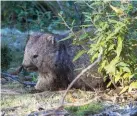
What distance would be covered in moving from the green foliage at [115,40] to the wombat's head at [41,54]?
0.52 metres

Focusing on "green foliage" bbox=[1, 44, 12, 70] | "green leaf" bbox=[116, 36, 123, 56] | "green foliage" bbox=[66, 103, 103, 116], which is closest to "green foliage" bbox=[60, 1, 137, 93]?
"green leaf" bbox=[116, 36, 123, 56]

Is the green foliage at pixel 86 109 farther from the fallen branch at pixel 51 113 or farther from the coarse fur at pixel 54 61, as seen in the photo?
the coarse fur at pixel 54 61

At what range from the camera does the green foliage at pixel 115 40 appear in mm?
3633

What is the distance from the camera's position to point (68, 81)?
14.4 feet

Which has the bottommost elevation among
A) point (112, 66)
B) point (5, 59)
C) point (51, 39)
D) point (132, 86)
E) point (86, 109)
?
point (86, 109)

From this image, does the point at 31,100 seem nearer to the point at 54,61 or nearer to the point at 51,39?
the point at 54,61

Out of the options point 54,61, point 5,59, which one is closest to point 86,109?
point 54,61

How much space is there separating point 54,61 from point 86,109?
86 centimetres

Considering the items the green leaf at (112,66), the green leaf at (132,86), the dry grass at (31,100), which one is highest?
the green leaf at (112,66)

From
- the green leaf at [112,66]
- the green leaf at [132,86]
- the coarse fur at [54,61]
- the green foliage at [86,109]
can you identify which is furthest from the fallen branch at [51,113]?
the coarse fur at [54,61]

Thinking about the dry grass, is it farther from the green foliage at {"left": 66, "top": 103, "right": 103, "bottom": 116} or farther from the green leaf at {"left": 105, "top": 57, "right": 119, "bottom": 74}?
the green leaf at {"left": 105, "top": 57, "right": 119, "bottom": 74}

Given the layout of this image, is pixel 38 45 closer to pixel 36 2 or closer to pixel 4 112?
pixel 4 112

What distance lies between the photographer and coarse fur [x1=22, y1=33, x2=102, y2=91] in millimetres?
4344

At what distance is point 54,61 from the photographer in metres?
4.34
